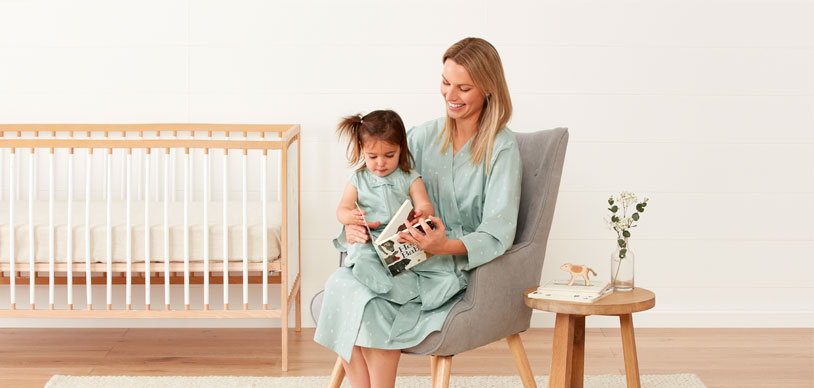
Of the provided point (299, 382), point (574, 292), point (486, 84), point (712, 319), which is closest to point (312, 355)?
point (299, 382)

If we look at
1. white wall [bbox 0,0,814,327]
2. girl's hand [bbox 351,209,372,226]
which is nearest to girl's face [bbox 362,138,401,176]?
girl's hand [bbox 351,209,372,226]

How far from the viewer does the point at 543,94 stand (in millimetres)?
3074

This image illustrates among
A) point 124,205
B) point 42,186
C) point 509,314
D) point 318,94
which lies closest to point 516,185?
point 509,314

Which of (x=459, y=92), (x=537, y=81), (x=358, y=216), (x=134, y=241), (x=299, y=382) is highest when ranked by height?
(x=537, y=81)

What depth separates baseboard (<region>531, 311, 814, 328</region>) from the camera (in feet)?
10.2

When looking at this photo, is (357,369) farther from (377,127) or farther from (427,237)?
(377,127)

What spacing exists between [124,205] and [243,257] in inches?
22.2

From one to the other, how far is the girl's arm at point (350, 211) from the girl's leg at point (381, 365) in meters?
0.33

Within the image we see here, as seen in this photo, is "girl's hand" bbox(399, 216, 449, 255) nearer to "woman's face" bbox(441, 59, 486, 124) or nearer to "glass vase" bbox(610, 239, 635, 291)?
"woman's face" bbox(441, 59, 486, 124)

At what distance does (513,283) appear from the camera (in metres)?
2.01

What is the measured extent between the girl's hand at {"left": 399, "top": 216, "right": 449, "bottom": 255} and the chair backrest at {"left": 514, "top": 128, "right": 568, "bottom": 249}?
27 centimetres

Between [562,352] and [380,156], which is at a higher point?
[380,156]

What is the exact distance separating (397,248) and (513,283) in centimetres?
31

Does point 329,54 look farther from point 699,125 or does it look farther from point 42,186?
point 699,125
